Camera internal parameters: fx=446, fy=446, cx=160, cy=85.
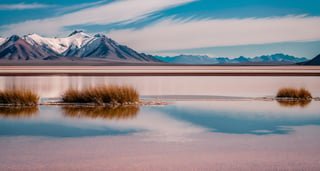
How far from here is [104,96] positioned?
1598cm

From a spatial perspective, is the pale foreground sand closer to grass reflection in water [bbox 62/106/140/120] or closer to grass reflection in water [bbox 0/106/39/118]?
grass reflection in water [bbox 62/106/140/120]

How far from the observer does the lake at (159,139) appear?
693 centimetres

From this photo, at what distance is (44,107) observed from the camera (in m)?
14.8

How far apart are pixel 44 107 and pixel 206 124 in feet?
20.7

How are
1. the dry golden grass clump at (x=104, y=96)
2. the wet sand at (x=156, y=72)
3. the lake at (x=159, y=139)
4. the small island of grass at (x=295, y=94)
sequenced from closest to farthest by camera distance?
the lake at (x=159, y=139), the dry golden grass clump at (x=104, y=96), the small island of grass at (x=295, y=94), the wet sand at (x=156, y=72)

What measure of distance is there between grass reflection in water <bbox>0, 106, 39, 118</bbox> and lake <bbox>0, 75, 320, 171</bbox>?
1.1 inches

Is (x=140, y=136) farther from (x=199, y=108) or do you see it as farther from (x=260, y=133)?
(x=199, y=108)

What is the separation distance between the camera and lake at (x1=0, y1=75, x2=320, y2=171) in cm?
693

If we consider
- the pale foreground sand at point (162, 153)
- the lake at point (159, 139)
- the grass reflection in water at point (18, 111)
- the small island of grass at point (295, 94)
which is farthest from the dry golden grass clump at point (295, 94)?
the grass reflection in water at point (18, 111)

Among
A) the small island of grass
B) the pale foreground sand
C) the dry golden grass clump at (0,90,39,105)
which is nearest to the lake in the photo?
the pale foreground sand

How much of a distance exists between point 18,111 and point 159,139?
6395mm

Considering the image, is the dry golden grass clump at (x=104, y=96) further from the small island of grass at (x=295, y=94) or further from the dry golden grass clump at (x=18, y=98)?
the small island of grass at (x=295, y=94)

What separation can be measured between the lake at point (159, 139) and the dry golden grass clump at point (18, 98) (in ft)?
4.45

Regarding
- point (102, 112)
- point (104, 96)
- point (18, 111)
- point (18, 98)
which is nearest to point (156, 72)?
point (104, 96)
